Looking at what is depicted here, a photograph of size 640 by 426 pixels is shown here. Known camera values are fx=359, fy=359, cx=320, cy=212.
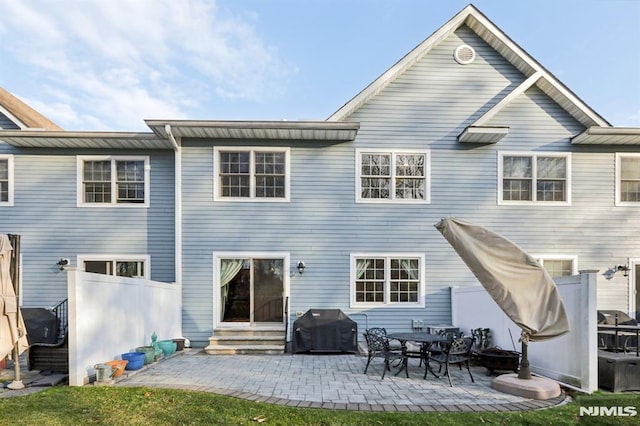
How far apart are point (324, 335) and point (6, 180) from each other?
9.30 meters

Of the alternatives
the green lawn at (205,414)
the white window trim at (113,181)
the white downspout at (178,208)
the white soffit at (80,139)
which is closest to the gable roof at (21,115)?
the white soffit at (80,139)

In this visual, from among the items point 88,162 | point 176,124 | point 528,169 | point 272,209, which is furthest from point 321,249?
point 88,162

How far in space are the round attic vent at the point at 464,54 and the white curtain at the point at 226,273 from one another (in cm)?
805

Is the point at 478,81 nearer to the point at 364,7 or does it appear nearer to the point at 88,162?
the point at 364,7

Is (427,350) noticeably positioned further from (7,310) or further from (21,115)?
(21,115)

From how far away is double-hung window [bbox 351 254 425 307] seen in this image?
9562mm

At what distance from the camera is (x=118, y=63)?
491 inches

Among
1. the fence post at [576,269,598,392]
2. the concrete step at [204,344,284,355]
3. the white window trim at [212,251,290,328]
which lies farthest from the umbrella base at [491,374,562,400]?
the white window trim at [212,251,290,328]

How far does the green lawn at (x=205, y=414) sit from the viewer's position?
13.7 ft

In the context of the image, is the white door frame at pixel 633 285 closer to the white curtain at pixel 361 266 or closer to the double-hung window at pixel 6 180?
the white curtain at pixel 361 266

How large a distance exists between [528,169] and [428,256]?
3729 mm

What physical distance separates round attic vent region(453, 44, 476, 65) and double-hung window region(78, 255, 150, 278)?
10.0 meters

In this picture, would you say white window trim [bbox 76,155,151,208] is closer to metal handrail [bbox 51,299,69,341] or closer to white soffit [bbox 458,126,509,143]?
metal handrail [bbox 51,299,69,341]
